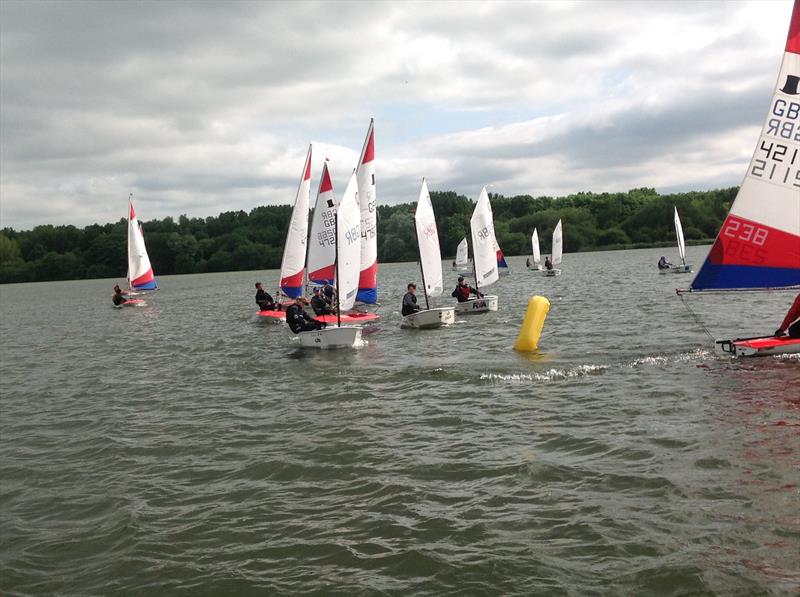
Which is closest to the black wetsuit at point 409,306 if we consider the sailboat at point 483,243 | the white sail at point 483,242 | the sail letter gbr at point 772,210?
the sailboat at point 483,243

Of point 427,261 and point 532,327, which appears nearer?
point 532,327

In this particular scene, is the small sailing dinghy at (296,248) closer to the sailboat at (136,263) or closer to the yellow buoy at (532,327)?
the yellow buoy at (532,327)

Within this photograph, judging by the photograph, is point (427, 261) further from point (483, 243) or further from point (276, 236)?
point (276, 236)

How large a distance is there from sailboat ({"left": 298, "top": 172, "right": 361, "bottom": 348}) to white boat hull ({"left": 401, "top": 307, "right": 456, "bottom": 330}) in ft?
8.12

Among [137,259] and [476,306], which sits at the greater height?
[137,259]

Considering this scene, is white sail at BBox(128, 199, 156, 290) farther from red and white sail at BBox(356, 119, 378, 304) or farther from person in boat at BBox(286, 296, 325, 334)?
person in boat at BBox(286, 296, 325, 334)

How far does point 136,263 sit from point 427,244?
2927cm

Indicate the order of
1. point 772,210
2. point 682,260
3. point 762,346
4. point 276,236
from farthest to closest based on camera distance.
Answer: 1. point 276,236
2. point 682,260
3. point 762,346
4. point 772,210

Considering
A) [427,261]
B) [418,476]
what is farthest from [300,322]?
[418,476]

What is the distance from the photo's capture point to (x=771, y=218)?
504 inches

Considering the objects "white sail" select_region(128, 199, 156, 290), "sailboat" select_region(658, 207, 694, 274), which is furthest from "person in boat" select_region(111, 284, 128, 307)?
"sailboat" select_region(658, 207, 694, 274)

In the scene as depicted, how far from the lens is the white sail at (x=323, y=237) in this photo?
22484mm

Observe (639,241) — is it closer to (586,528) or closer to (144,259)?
(144,259)

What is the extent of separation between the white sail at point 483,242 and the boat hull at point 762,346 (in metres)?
15.1
